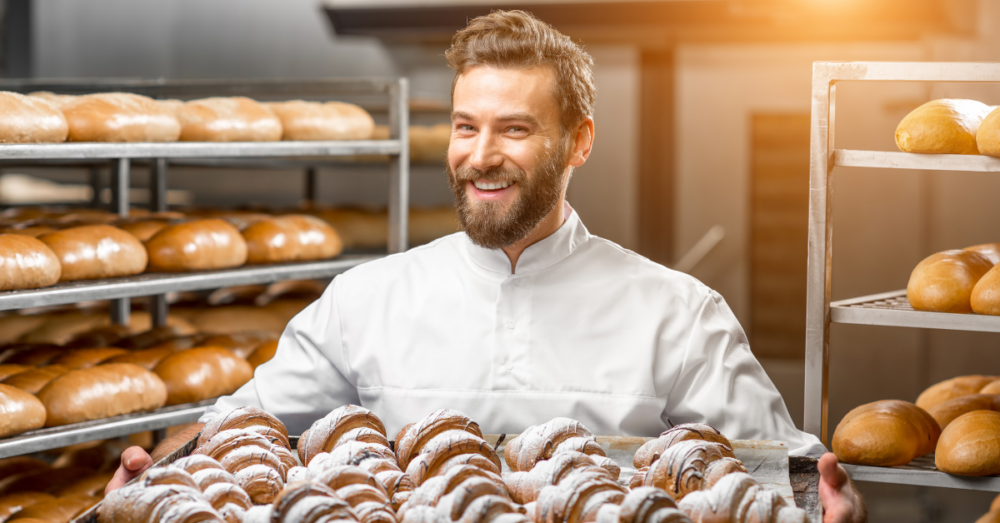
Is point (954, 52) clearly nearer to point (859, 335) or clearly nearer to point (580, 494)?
point (859, 335)

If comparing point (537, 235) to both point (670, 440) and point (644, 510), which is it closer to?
point (670, 440)

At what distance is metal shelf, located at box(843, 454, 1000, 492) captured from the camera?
1.66 metres

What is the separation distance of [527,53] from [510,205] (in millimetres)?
286

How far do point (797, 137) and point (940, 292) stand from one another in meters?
2.91

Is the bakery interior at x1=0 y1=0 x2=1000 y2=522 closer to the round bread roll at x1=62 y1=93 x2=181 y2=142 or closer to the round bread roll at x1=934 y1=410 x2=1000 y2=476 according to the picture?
the round bread roll at x1=62 y1=93 x2=181 y2=142

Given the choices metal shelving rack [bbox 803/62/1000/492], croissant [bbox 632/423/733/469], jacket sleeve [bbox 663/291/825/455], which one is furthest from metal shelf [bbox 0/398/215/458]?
metal shelving rack [bbox 803/62/1000/492]

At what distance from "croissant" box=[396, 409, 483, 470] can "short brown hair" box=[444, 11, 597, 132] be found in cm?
68

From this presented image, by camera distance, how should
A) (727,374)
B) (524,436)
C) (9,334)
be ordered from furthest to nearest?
(9,334) → (727,374) → (524,436)

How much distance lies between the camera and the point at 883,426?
1732 millimetres

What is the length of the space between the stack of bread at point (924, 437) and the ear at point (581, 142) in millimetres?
763

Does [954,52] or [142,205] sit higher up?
[954,52]

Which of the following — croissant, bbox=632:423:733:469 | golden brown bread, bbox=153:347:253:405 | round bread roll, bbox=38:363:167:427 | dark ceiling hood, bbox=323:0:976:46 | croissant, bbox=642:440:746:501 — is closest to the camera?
croissant, bbox=642:440:746:501

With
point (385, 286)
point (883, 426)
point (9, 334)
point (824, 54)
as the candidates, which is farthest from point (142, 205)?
point (883, 426)

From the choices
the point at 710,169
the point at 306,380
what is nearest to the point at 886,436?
the point at 306,380
